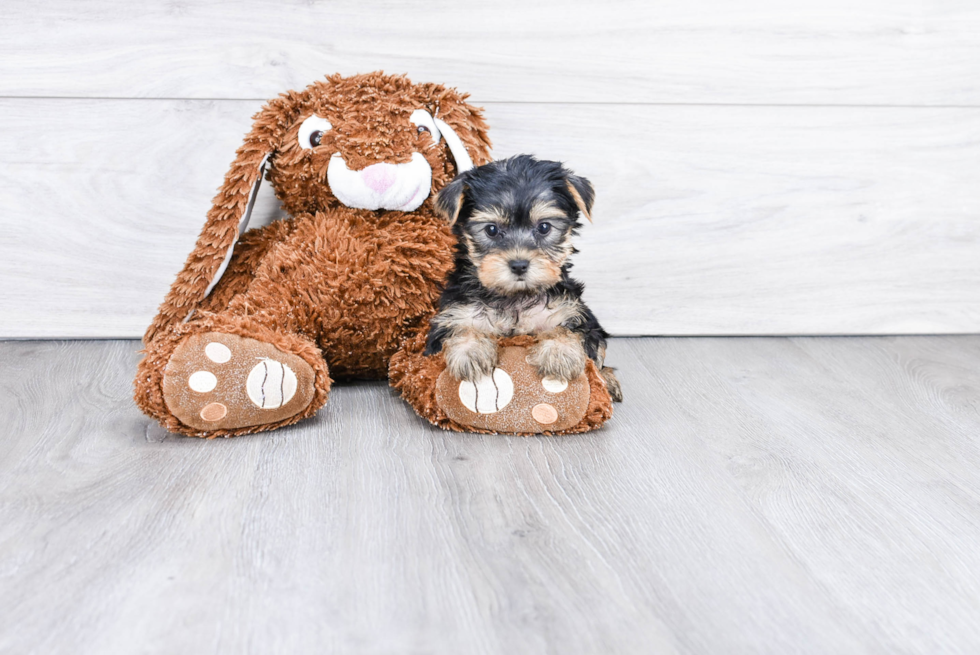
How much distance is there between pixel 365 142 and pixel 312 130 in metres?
0.15

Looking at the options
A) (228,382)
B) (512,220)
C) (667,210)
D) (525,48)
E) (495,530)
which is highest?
(525,48)

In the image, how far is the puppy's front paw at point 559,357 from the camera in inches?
68.4

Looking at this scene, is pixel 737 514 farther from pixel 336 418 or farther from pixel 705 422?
pixel 336 418

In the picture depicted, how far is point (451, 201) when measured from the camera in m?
1.76

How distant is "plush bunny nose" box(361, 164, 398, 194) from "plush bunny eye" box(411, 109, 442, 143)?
0.44 feet

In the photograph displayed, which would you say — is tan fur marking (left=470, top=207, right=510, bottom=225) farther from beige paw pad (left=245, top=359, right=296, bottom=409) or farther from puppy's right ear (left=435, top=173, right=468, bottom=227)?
beige paw pad (left=245, top=359, right=296, bottom=409)

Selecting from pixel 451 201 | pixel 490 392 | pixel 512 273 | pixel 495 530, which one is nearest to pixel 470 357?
pixel 490 392

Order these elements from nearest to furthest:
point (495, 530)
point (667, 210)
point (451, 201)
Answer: point (495, 530) < point (451, 201) < point (667, 210)

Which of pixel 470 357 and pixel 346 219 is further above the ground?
pixel 346 219

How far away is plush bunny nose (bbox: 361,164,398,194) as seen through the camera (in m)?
1.97

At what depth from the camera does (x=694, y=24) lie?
96.8 inches

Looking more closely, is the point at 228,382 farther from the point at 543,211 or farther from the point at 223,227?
the point at 543,211

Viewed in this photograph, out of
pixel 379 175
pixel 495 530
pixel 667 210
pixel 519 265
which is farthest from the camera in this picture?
pixel 667 210

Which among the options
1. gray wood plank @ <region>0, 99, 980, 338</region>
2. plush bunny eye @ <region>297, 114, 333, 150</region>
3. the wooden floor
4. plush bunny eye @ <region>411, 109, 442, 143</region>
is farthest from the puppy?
gray wood plank @ <region>0, 99, 980, 338</region>
